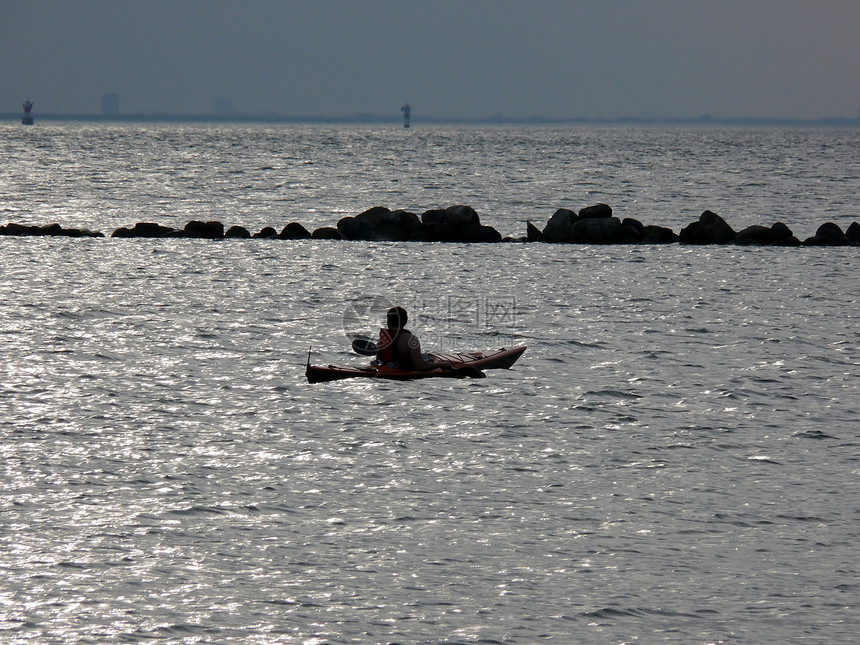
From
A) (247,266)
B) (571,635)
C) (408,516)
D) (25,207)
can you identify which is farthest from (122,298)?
(25,207)

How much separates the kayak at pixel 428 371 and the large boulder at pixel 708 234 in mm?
25904

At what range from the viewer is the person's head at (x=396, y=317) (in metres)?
18.2

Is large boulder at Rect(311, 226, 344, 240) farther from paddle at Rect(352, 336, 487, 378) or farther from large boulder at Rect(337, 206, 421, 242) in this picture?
paddle at Rect(352, 336, 487, 378)

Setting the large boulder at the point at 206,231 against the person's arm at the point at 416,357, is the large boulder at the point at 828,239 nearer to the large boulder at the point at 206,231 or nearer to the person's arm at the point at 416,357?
the large boulder at the point at 206,231

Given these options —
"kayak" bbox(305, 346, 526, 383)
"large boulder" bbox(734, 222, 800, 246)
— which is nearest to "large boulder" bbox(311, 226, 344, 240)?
"large boulder" bbox(734, 222, 800, 246)

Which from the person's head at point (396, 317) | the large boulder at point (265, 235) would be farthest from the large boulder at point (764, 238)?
the person's head at point (396, 317)

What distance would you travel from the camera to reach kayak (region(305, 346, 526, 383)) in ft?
61.3

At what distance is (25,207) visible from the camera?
64.8 metres

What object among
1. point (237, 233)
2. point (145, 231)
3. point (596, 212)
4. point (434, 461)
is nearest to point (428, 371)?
point (434, 461)

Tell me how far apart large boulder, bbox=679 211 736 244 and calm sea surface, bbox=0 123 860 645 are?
8.39 meters

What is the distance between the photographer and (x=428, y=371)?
18828 mm

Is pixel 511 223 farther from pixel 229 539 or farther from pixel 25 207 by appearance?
pixel 229 539

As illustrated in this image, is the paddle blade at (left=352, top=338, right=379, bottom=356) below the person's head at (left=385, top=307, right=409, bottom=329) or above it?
below

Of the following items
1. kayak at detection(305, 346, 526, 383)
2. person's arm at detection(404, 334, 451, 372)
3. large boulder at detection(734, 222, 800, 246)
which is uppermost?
large boulder at detection(734, 222, 800, 246)
